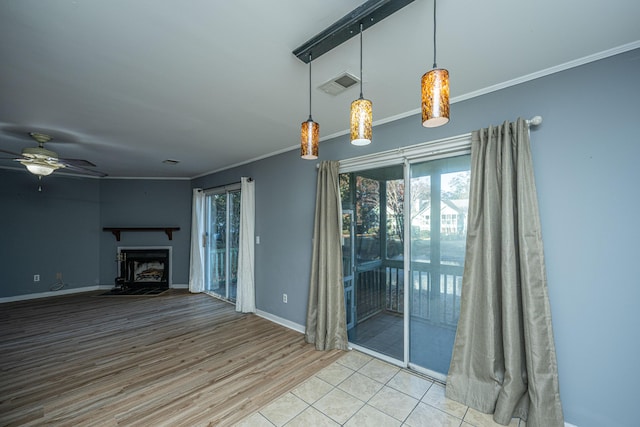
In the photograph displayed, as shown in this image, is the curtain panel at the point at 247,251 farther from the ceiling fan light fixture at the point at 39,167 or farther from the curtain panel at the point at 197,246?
the ceiling fan light fixture at the point at 39,167

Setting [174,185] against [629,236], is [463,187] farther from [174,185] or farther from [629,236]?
[174,185]

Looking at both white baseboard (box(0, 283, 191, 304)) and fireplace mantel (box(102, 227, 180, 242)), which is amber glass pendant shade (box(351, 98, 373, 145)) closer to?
fireplace mantel (box(102, 227, 180, 242))

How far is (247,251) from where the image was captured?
438 centimetres

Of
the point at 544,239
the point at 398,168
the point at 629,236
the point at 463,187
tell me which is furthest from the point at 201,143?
the point at 629,236

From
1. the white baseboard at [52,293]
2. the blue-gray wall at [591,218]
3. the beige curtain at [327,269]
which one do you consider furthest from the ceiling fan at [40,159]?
the blue-gray wall at [591,218]

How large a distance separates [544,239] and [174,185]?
684cm

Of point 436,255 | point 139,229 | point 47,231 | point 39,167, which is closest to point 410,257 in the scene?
point 436,255

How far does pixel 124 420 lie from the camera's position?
200cm

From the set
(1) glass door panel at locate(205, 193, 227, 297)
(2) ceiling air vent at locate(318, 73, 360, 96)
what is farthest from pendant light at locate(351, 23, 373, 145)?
(1) glass door panel at locate(205, 193, 227, 297)

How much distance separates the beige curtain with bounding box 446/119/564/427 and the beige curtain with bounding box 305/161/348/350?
127cm

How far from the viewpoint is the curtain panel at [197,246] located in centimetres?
567

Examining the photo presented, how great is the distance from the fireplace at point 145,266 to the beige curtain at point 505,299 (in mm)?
6141

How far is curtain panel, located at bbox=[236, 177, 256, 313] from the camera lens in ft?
14.3

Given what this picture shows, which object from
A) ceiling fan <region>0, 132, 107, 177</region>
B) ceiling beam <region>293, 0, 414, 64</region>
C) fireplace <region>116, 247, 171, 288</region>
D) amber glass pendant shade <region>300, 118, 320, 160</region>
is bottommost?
fireplace <region>116, 247, 171, 288</region>
